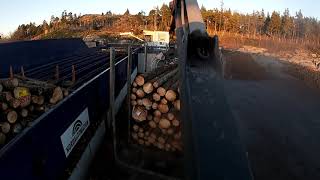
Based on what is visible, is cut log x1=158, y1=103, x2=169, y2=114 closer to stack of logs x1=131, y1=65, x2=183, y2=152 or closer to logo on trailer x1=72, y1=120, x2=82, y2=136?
stack of logs x1=131, y1=65, x2=183, y2=152

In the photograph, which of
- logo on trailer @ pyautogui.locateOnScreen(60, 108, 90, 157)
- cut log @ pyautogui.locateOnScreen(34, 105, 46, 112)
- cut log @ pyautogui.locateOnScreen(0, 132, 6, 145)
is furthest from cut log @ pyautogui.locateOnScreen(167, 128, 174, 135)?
cut log @ pyautogui.locateOnScreen(0, 132, 6, 145)

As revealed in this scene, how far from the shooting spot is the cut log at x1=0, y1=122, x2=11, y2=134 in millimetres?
6043

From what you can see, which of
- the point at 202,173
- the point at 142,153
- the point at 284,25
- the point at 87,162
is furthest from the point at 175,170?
the point at 284,25

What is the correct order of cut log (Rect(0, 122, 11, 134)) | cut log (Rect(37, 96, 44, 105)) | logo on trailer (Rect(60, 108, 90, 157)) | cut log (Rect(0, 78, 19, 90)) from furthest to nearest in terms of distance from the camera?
cut log (Rect(37, 96, 44, 105))
cut log (Rect(0, 78, 19, 90))
logo on trailer (Rect(60, 108, 90, 157))
cut log (Rect(0, 122, 11, 134))

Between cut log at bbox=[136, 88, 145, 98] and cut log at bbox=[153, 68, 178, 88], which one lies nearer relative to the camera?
cut log at bbox=[153, 68, 178, 88]

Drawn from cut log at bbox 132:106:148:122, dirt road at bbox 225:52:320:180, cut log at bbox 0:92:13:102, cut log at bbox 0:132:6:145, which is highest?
cut log at bbox 0:92:13:102

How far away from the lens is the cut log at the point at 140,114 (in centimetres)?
864

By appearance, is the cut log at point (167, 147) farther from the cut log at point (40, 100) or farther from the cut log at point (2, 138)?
the cut log at point (2, 138)

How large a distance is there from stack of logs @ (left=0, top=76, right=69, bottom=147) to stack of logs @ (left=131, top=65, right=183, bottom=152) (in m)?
1.87

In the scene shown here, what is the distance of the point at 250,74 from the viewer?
2833 centimetres

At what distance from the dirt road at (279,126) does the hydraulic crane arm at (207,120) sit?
113 inches

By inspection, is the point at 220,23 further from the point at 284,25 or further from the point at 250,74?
the point at 250,74

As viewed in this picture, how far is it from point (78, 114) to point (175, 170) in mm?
2450

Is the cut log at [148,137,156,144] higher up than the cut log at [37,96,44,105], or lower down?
lower down
